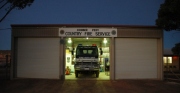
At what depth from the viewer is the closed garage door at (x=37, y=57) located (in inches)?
890

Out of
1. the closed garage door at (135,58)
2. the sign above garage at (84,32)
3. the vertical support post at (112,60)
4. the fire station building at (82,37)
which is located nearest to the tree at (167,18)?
the fire station building at (82,37)

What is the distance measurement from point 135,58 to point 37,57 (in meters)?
8.56

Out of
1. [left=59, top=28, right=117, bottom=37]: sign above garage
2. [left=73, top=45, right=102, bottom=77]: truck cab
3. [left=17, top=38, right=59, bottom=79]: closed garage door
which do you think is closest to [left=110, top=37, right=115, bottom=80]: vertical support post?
[left=59, top=28, right=117, bottom=37]: sign above garage

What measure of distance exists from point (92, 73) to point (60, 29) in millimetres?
6198

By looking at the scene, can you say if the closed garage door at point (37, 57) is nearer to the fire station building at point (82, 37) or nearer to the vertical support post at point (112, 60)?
the fire station building at point (82, 37)

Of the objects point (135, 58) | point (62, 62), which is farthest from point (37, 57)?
point (135, 58)

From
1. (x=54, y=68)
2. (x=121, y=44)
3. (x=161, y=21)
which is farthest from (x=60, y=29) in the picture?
(x=161, y=21)

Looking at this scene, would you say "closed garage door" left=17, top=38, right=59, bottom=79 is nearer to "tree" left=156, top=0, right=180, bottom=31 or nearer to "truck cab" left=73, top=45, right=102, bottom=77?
"truck cab" left=73, top=45, right=102, bottom=77

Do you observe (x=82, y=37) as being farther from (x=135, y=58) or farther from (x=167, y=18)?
(x=167, y=18)

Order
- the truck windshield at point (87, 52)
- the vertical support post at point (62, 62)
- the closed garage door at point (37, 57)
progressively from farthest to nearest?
the truck windshield at point (87, 52), the closed garage door at point (37, 57), the vertical support post at point (62, 62)

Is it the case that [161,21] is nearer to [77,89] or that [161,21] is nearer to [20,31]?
[77,89]

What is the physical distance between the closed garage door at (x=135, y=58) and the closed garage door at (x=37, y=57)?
545 cm

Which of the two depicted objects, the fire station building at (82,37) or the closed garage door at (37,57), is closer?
the fire station building at (82,37)

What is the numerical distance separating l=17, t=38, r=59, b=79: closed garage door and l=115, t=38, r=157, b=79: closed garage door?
5.45 meters
